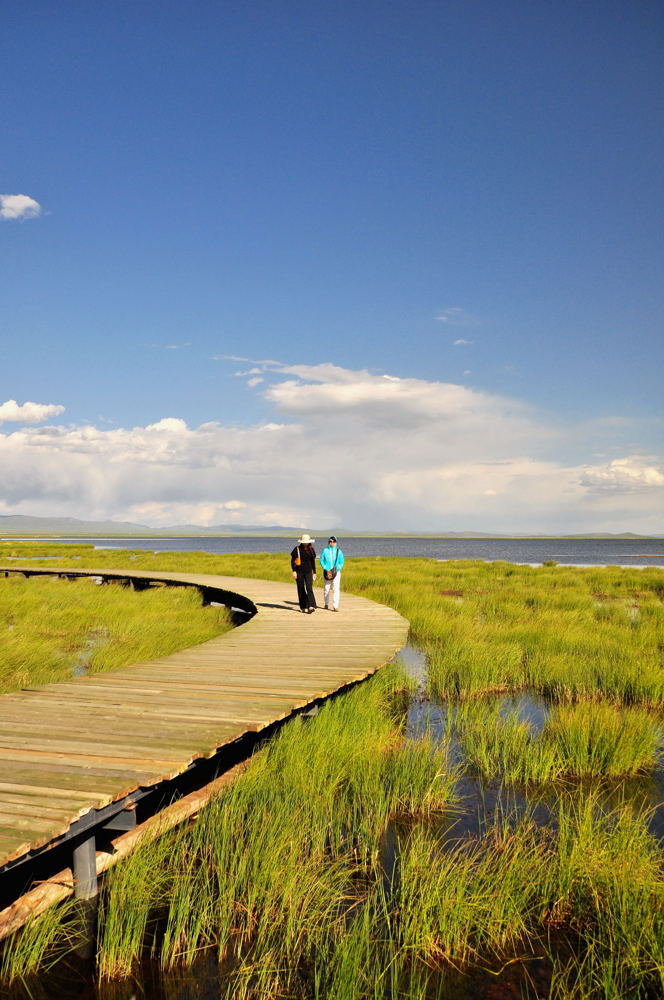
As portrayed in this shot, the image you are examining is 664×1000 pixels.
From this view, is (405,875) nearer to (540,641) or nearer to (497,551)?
(540,641)

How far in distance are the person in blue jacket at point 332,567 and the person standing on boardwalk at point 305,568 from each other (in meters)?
0.28

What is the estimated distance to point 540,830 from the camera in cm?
512

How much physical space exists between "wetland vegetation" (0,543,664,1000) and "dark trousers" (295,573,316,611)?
18.8 ft

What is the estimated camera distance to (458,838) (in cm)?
502

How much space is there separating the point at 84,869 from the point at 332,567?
9890 mm

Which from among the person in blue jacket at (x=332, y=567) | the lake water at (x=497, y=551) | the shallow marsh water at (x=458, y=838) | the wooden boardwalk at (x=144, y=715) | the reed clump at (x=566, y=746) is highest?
the person in blue jacket at (x=332, y=567)

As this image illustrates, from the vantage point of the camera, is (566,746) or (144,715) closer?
(144,715)

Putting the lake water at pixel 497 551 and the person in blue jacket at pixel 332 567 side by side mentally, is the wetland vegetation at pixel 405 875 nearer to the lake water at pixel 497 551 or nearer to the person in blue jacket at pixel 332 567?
the person in blue jacket at pixel 332 567

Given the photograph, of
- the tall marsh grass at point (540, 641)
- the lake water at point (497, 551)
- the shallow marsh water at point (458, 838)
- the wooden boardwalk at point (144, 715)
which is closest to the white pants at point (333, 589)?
the tall marsh grass at point (540, 641)

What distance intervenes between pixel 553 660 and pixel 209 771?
21.5 feet

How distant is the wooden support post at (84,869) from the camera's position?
3975 mm

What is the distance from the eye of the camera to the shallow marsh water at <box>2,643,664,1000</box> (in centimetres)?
345

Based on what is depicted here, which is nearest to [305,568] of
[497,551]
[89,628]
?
[89,628]

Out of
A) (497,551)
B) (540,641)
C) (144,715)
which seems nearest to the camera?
(144,715)
